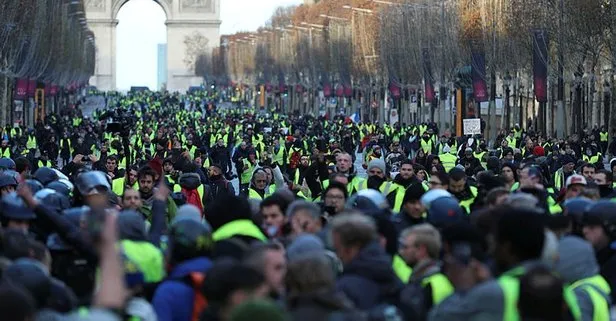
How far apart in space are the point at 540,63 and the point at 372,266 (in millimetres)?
43943

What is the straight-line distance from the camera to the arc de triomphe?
18038cm

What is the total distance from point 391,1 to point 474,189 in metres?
68.2

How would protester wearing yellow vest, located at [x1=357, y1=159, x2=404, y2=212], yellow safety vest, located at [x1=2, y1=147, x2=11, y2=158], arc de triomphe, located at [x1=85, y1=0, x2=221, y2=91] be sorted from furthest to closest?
arc de triomphe, located at [x1=85, y1=0, x2=221, y2=91]
yellow safety vest, located at [x1=2, y1=147, x2=11, y2=158]
protester wearing yellow vest, located at [x1=357, y1=159, x2=404, y2=212]

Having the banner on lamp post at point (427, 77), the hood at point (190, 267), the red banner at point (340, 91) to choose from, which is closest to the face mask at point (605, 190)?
the hood at point (190, 267)

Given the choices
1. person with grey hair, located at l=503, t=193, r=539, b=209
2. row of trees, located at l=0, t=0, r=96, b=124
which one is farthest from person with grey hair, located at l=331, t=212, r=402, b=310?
row of trees, located at l=0, t=0, r=96, b=124

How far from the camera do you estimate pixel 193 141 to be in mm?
40562

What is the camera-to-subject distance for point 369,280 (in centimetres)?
902

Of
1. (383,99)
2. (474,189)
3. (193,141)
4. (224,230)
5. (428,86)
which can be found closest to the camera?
(224,230)

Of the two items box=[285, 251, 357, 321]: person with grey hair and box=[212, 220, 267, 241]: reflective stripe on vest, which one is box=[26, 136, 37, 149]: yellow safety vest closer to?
box=[212, 220, 267, 241]: reflective stripe on vest

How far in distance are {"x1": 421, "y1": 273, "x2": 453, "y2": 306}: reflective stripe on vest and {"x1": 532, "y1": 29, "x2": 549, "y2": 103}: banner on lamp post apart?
139ft

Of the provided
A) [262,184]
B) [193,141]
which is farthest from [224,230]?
[193,141]

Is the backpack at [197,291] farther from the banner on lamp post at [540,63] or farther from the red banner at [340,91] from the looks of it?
the red banner at [340,91]

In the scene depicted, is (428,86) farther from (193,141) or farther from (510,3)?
(193,141)

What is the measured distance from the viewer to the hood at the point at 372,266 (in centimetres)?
901
